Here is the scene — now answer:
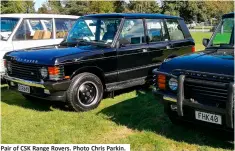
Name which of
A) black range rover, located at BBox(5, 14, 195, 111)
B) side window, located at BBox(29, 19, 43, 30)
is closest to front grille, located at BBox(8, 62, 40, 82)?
black range rover, located at BBox(5, 14, 195, 111)

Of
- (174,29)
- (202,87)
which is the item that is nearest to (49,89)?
(202,87)

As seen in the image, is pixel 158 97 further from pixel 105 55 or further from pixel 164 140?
pixel 105 55

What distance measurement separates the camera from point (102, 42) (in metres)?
6.56

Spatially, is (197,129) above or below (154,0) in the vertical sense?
below

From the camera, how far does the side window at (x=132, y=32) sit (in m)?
6.63

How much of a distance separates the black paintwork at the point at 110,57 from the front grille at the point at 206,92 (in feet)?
7.82

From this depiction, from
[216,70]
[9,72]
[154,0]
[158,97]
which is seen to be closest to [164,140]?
[158,97]

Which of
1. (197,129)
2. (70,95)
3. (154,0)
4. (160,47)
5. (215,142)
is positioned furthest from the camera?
(154,0)

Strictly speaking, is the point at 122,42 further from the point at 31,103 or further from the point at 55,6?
the point at 55,6

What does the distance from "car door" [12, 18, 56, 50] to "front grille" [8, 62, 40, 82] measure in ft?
6.98

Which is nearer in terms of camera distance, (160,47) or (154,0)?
(160,47)

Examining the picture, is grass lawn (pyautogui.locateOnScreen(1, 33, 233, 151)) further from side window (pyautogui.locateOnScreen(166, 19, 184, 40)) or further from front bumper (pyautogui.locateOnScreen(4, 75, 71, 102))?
side window (pyautogui.locateOnScreen(166, 19, 184, 40))

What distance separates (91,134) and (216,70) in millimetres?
2203

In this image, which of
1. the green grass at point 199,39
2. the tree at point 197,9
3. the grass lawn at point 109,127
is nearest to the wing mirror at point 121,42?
the grass lawn at point 109,127
